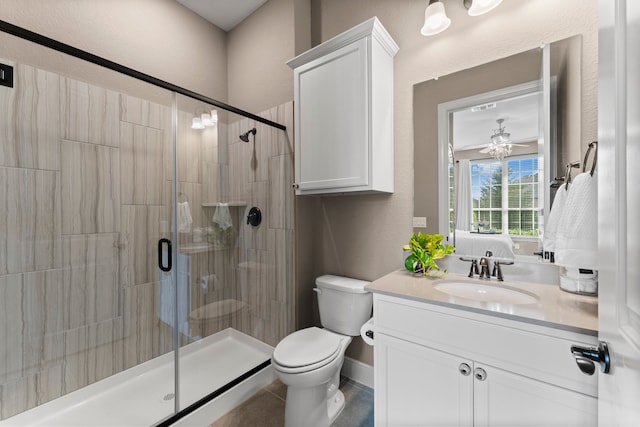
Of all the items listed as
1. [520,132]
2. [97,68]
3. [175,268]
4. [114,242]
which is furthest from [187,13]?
[520,132]

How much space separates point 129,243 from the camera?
178 cm

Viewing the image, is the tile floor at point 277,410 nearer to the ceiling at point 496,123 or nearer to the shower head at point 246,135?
the ceiling at point 496,123

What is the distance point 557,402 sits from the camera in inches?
33.1

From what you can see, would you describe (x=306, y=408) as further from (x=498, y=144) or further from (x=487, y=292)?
(x=498, y=144)

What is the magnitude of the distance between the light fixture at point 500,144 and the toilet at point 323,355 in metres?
0.99

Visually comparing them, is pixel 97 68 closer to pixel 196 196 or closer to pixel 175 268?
pixel 196 196

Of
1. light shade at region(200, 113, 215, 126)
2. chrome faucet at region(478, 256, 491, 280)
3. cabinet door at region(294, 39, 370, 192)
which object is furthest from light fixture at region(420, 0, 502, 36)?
light shade at region(200, 113, 215, 126)

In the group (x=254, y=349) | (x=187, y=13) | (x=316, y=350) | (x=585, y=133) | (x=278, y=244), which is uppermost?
(x=187, y=13)

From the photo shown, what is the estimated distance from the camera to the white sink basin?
3.71 feet

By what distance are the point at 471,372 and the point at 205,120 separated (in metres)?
2.04

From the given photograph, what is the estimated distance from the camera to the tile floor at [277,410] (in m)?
1.53

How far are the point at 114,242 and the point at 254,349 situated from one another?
4.02 ft

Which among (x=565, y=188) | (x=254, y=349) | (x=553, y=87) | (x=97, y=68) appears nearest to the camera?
(x=565, y=188)

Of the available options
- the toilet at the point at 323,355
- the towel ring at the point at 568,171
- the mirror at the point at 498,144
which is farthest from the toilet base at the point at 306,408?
the towel ring at the point at 568,171
